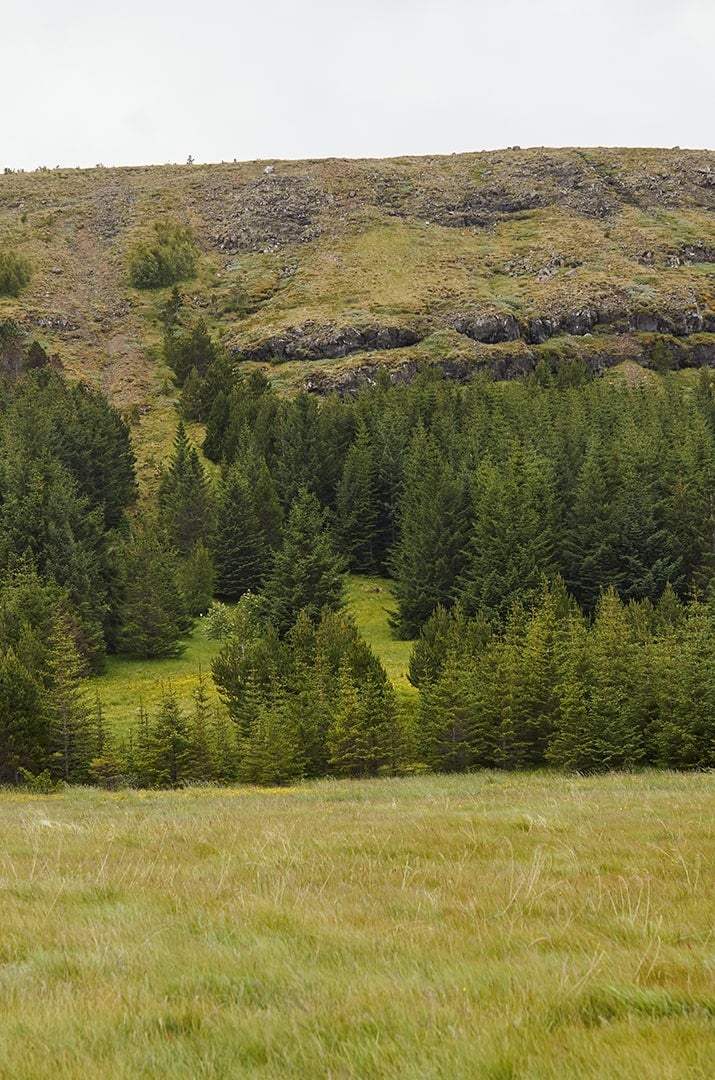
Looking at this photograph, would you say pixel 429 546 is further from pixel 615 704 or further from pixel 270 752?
pixel 270 752

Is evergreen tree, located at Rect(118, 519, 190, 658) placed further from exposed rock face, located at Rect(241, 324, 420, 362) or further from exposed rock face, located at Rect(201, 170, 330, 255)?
exposed rock face, located at Rect(201, 170, 330, 255)

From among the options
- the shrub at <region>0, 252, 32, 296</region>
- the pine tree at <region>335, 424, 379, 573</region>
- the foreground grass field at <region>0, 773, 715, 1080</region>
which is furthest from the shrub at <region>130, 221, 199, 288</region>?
the foreground grass field at <region>0, 773, 715, 1080</region>

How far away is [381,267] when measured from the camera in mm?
155750

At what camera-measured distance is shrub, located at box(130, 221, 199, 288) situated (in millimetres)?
157125

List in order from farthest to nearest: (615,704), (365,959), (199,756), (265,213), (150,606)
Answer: (265,213) → (150,606) → (199,756) → (615,704) → (365,959)

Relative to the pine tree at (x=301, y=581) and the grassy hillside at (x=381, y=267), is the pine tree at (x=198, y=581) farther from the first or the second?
the grassy hillside at (x=381, y=267)

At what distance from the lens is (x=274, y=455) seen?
91.9 metres

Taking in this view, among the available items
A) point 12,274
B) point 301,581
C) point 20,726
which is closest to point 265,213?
point 12,274

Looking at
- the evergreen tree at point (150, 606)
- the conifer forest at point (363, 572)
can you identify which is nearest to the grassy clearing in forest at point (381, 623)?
the conifer forest at point (363, 572)

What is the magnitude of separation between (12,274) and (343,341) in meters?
64.9

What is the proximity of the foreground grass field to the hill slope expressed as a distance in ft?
377

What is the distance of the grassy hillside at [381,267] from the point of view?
130m

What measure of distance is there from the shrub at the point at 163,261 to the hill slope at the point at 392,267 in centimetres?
333

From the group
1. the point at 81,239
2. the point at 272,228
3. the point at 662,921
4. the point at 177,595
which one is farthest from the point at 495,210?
the point at 662,921
